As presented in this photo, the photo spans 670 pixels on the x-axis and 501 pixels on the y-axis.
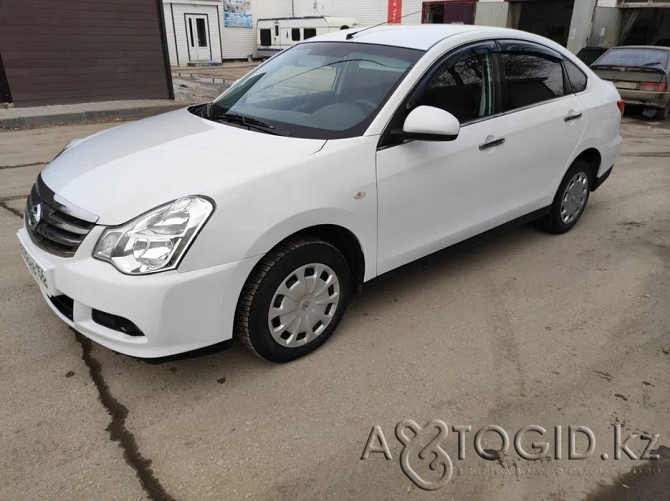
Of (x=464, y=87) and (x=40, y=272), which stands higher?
(x=464, y=87)

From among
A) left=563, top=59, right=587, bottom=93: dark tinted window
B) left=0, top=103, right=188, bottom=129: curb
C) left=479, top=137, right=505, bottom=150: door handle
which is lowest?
left=0, top=103, right=188, bottom=129: curb

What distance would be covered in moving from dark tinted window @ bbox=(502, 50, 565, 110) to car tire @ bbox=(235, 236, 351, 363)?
1887 mm

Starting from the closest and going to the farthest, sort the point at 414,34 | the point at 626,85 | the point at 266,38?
the point at 414,34 → the point at 626,85 → the point at 266,38

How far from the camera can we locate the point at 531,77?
153 inches

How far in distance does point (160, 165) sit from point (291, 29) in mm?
28354

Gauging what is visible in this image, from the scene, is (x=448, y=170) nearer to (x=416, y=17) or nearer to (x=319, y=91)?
(x=319, y=91)

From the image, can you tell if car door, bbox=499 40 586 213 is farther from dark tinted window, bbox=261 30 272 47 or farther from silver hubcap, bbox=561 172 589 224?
dark tinted window, bbox=261 30 272 47

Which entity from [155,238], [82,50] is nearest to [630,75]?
[82,50]

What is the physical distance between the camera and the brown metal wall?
406 inches

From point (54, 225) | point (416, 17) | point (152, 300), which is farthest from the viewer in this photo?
point (416, 17)

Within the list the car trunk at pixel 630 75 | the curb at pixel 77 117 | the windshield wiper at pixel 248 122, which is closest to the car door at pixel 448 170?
the windshield wiper at pixel 248 122

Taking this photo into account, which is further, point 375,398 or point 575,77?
point 575,77

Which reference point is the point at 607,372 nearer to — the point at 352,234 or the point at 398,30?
the point at 352,234

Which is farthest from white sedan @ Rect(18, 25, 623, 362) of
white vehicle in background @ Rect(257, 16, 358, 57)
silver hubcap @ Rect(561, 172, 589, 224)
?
white vehicle in background @ Rect(257, 16, 358, 57)
